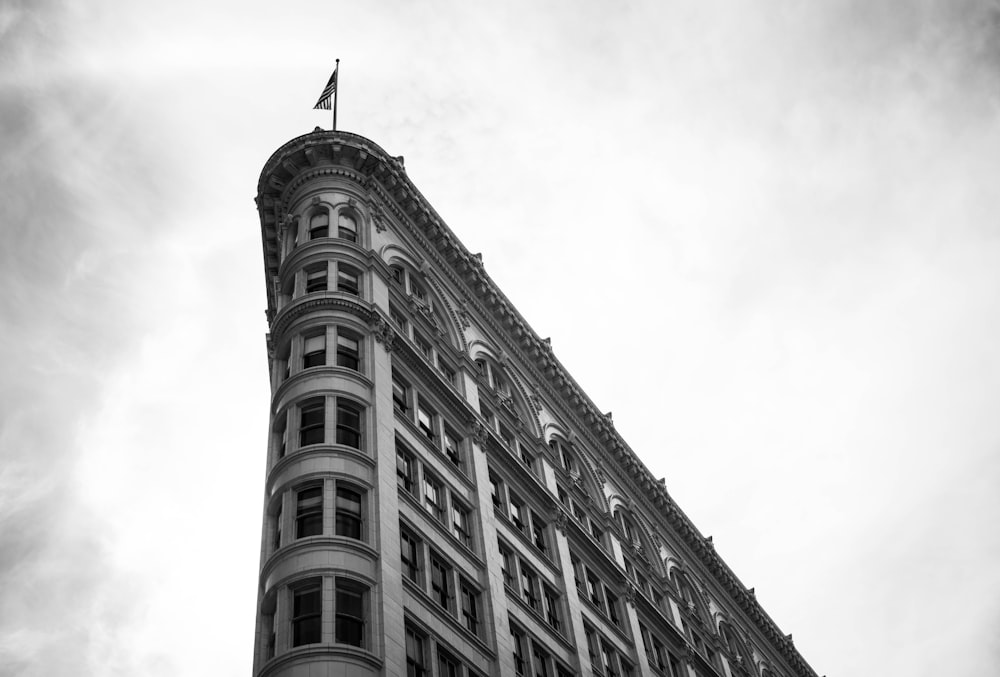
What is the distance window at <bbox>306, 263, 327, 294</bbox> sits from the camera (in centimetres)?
5315

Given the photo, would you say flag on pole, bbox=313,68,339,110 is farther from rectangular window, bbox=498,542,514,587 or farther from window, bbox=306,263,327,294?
rectangular window, bbox=498,542,514,587

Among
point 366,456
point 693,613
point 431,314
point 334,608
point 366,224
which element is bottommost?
point 334,608

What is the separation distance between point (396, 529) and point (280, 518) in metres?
4.44

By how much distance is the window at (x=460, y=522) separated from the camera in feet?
155

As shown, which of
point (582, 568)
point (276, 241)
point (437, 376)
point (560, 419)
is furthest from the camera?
point (560, 419)

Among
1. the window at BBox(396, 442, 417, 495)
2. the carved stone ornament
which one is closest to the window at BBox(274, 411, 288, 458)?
the window at BBox(396, 442, 417, 495)

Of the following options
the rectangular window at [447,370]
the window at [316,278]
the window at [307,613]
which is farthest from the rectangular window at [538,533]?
the window at [307,613]

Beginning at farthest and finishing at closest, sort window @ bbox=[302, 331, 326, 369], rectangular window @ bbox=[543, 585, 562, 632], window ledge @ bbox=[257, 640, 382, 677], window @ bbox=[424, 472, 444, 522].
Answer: rectangular window @ bbox=[543, 585, 562, 632] < window @ bbox=[302, 331, 326, 369] < window @ bbox=[424, 472, 444, 522] < window ledge @ bbox=[257, 640, 382, 677]

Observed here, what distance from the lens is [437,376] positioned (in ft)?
→ 176

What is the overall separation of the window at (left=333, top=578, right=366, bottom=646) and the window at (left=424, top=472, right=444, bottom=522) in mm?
8684

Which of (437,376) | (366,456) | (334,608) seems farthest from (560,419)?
(334,608)

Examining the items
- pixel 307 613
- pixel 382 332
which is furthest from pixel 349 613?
pixel 382 332

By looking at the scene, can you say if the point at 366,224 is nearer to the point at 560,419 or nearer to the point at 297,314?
the point at 297,314

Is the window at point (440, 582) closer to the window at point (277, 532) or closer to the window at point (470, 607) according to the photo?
the window at point (470, 607)
